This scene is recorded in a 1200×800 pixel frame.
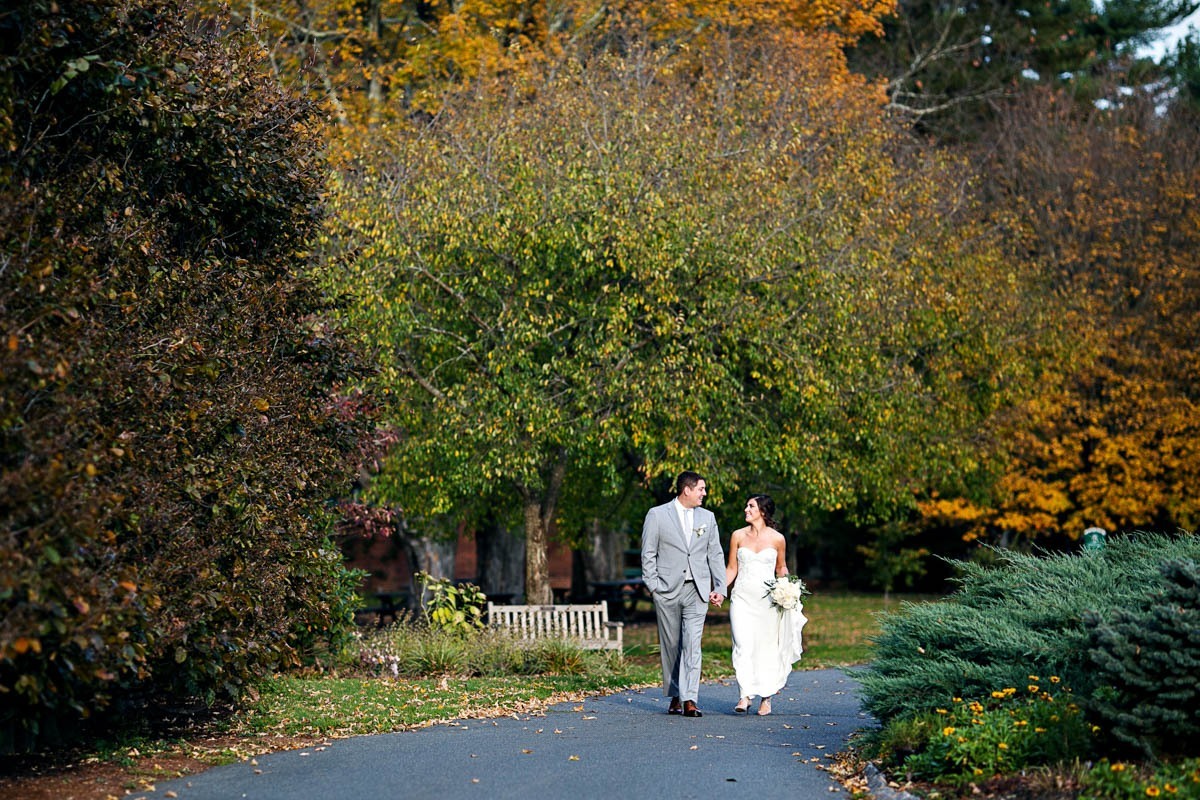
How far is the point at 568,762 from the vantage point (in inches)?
403

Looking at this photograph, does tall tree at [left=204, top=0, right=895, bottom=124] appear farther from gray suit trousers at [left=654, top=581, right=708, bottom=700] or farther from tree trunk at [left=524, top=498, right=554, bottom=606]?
gray suit trousers at [left=654, top=581, right=708, bottom=700]

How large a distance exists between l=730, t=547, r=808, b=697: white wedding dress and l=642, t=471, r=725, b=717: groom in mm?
314

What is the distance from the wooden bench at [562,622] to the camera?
18064 millimetres

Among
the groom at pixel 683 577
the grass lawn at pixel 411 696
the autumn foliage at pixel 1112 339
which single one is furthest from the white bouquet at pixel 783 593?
the autumn foliage at pixel 1112 339

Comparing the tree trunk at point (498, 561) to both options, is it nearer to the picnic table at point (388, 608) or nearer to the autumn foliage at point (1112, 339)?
the picnic table at point (388, 608)

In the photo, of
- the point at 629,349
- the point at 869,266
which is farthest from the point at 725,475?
the point at 869,266

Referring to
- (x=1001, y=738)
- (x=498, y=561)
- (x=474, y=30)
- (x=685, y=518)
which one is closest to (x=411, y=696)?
(x=685, y=518)

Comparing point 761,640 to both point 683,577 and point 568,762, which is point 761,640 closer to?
point 683,577

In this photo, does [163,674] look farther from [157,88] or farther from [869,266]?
[869,266]

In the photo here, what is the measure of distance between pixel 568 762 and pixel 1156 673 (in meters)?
3.91

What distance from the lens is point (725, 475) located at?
1892 centimetres

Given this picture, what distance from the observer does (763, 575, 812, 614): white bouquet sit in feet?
42.7

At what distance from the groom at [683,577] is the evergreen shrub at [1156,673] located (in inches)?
178

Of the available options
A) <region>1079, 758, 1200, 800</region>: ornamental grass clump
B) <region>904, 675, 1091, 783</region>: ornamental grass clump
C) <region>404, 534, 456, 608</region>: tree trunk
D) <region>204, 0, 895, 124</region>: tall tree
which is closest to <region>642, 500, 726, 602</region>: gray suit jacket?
<region>904, 675, 1091, 783</region>: ornamental grass clump
